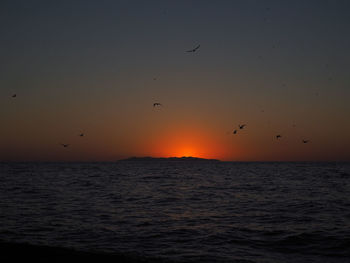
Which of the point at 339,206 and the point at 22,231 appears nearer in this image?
the point at 22,231

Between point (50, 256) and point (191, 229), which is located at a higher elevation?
point (191, 229)

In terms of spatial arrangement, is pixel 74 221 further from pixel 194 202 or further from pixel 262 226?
pixel 194 202

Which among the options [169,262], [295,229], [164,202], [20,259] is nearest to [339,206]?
[295,229]

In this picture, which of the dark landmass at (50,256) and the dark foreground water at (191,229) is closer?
the dark landmass at (50,256)

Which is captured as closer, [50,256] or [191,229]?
[50,256]

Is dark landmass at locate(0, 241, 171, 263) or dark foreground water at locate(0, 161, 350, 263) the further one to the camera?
dark foreground water at locate(0, 161, 350, 263)

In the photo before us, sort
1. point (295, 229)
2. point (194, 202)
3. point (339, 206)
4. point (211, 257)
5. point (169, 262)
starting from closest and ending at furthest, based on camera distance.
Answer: point (169, 262) < point (211, 257) < point (295, 229) < point (339, 206) < point (194, 202)

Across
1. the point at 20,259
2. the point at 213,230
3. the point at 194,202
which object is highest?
the point at 194,202

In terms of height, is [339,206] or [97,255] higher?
[339,206]

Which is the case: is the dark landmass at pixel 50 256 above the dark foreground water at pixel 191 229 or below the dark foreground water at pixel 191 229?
below

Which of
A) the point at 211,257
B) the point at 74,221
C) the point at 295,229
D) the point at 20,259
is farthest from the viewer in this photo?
the point at 74,221

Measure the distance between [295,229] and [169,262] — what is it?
8524 millimetres

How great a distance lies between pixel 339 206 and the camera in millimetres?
23250

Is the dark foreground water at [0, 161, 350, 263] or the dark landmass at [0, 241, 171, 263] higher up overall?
the dark foreground water at [0, 161, 350, 263]
